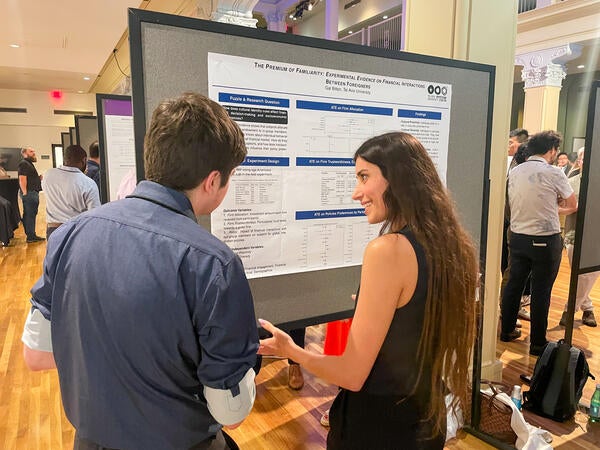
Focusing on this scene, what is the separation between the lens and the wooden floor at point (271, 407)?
2295 mm

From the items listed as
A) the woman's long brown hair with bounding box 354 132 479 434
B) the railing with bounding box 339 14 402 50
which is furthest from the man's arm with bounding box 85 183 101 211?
the railing with bounding box 339 14 402 50

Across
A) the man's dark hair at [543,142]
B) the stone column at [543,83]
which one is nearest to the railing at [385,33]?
the stone column at [543,83]

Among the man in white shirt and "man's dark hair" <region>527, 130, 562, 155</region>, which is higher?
"man's dark hair" <region>527, 130, 562, 155</region>

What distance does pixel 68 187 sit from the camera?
12.7 feet

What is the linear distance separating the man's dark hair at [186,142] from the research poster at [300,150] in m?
0.39

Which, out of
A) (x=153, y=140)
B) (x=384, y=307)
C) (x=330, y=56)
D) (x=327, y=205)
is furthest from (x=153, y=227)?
(x=330, y=56)

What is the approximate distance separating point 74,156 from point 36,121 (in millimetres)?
10368

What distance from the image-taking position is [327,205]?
1.55m

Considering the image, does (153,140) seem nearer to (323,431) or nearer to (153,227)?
(153,227)

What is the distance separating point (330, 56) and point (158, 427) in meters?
1.17

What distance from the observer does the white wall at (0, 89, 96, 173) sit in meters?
12.0

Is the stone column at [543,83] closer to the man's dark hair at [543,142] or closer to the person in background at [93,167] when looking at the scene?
the man's dark hair at [543,142]

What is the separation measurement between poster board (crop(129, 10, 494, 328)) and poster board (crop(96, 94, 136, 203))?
2.05 metres

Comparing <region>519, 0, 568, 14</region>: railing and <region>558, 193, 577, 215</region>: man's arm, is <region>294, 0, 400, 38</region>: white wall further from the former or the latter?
<region>558, 193, 577, 215</region>: man's arm
